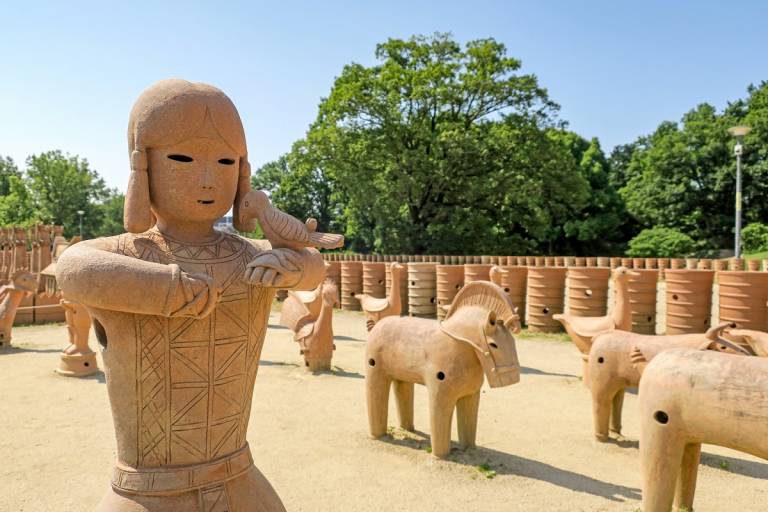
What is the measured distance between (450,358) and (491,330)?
537mm

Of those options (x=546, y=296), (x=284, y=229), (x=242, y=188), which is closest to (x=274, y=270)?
(x=284, y=229)

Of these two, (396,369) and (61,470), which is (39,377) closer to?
(61,470)

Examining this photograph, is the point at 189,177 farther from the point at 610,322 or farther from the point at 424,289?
the point at 424,289

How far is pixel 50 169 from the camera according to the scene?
39.8m

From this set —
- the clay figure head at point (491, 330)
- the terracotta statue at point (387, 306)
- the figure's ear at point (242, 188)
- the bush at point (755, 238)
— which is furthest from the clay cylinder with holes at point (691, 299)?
the bush at point (755, 238)

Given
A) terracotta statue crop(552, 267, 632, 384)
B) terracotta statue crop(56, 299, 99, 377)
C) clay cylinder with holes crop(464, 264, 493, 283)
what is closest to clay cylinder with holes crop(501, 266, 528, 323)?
clay cylinder with holes crop(464, 264, 493, 283)

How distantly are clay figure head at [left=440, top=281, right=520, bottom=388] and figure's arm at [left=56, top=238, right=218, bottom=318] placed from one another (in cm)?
319

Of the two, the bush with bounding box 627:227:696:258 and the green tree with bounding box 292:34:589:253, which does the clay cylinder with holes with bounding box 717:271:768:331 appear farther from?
the bush with bounding box 627:227:696:258

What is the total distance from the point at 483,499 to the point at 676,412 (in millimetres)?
1768

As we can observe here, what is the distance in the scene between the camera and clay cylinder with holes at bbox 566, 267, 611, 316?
1133cm

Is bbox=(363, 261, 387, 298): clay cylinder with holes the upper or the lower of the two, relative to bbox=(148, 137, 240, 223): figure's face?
lower

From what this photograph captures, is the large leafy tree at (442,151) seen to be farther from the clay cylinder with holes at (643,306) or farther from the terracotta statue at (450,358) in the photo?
the terracotta statue at (450,358)

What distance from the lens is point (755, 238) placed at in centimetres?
2411

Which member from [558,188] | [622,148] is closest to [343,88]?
[558,188]
